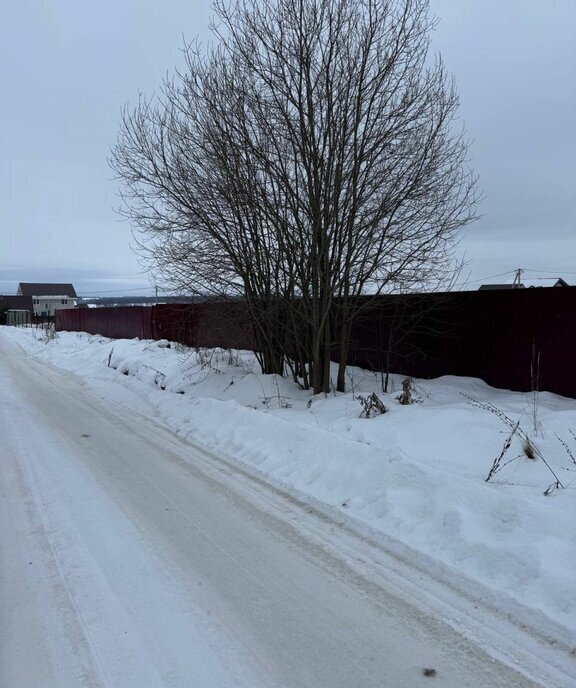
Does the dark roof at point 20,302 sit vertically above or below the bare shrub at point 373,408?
above

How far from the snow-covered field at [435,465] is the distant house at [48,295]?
10105cm

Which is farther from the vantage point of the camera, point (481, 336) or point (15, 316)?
point (15, 316)

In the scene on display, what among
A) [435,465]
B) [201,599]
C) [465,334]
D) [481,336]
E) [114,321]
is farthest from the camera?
[114,321]

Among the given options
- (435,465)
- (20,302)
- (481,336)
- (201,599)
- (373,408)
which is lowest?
(201,599)

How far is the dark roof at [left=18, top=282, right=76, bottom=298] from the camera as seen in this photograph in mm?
114938

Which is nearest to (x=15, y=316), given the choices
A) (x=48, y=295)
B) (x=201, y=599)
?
(x=48, y=295)

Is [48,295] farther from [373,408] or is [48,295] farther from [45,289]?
[373,408]

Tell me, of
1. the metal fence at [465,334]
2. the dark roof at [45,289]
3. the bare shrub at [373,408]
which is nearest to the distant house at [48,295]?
the dark roof at [45,289]

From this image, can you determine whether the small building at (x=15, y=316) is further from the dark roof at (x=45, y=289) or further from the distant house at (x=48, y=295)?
the dark roof at (x=45, y=289)

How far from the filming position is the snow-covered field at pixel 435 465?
377cm

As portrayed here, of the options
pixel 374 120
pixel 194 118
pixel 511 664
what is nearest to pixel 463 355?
pixel 374 120

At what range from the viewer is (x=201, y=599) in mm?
3590

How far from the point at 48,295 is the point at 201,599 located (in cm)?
12001

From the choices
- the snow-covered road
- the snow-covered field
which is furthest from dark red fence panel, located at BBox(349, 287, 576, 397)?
the snow-covered road
